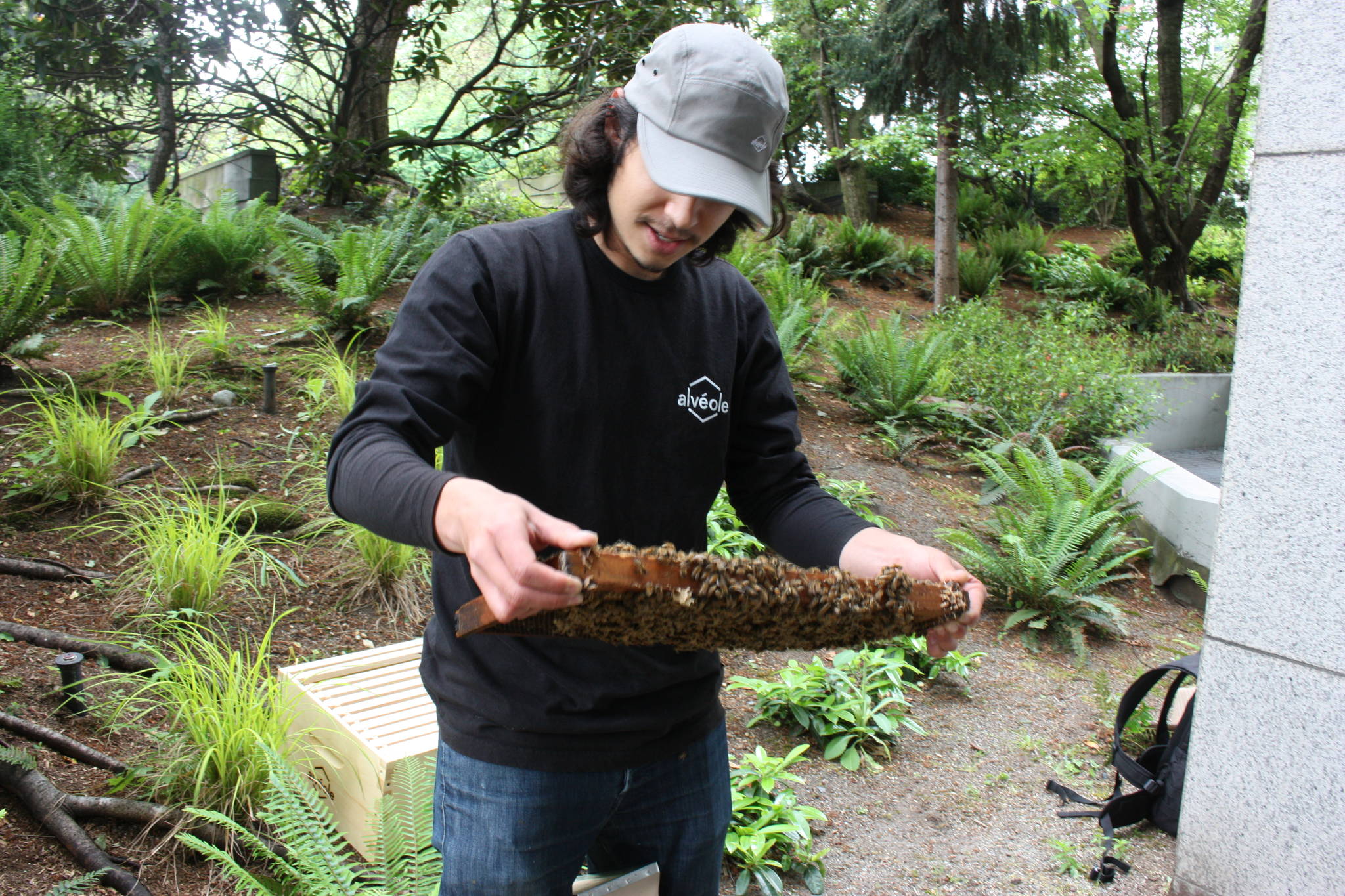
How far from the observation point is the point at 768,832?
342 centimetres

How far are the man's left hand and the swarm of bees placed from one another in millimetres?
48

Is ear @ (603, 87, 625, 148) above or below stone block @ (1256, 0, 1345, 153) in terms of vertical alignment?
below

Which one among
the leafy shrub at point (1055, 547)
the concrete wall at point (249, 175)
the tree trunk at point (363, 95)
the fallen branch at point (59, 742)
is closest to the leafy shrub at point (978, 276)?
the leafy shrub at point (1055, 547)

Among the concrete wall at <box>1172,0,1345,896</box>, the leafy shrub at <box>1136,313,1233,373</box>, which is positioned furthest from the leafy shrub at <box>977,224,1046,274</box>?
the concrete wall at <box>1172,0,1345,896</box>

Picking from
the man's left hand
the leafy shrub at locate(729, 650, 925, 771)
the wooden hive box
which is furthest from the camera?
the leafy shrub at locate(729, 650, 925, 771)

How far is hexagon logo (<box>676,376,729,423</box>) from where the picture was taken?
6.16 feet

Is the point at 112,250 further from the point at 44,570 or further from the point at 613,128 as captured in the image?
the point at 613,128

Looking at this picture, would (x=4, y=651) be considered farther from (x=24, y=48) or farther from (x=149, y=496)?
(x=24, y=48)

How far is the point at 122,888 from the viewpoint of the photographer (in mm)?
2721

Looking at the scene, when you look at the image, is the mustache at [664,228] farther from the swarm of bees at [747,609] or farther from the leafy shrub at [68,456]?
the leafy shrub at [68,456]

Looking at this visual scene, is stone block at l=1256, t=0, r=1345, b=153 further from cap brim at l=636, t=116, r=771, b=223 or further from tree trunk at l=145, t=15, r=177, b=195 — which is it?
tree trunk at l=145, t=15, r=177, b=195

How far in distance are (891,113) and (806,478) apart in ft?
38.4

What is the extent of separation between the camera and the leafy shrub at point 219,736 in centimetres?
307

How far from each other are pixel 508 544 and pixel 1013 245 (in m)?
16.4
